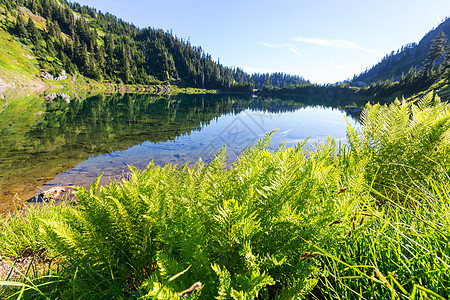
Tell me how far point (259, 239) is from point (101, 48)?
145275 mm

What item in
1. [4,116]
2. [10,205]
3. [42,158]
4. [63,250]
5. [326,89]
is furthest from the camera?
[326,89]

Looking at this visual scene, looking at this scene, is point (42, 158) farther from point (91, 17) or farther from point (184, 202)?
point (91, 17)

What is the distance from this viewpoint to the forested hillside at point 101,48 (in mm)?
91062

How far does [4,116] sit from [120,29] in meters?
185

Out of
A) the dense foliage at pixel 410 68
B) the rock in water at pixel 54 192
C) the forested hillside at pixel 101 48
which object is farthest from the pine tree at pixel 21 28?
the dense foliage at pixel 410 68

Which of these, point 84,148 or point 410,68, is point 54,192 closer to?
point 84,148

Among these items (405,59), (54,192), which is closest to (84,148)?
(54,192)

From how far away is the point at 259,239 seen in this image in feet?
3.41

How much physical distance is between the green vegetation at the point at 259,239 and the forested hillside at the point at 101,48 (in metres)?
109

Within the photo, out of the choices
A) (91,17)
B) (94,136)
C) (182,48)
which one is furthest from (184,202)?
(91,17)

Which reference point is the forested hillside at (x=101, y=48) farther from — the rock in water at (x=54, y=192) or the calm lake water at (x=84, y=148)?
the rock in water at (x=54, y=192)

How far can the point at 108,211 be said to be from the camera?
1210mm

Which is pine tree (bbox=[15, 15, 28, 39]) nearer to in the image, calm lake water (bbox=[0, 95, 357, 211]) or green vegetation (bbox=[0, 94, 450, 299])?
calm lake water (bbox=[0, 95, 357, 211])

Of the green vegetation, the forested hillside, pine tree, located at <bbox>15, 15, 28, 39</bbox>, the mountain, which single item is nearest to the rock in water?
the green vegetation
